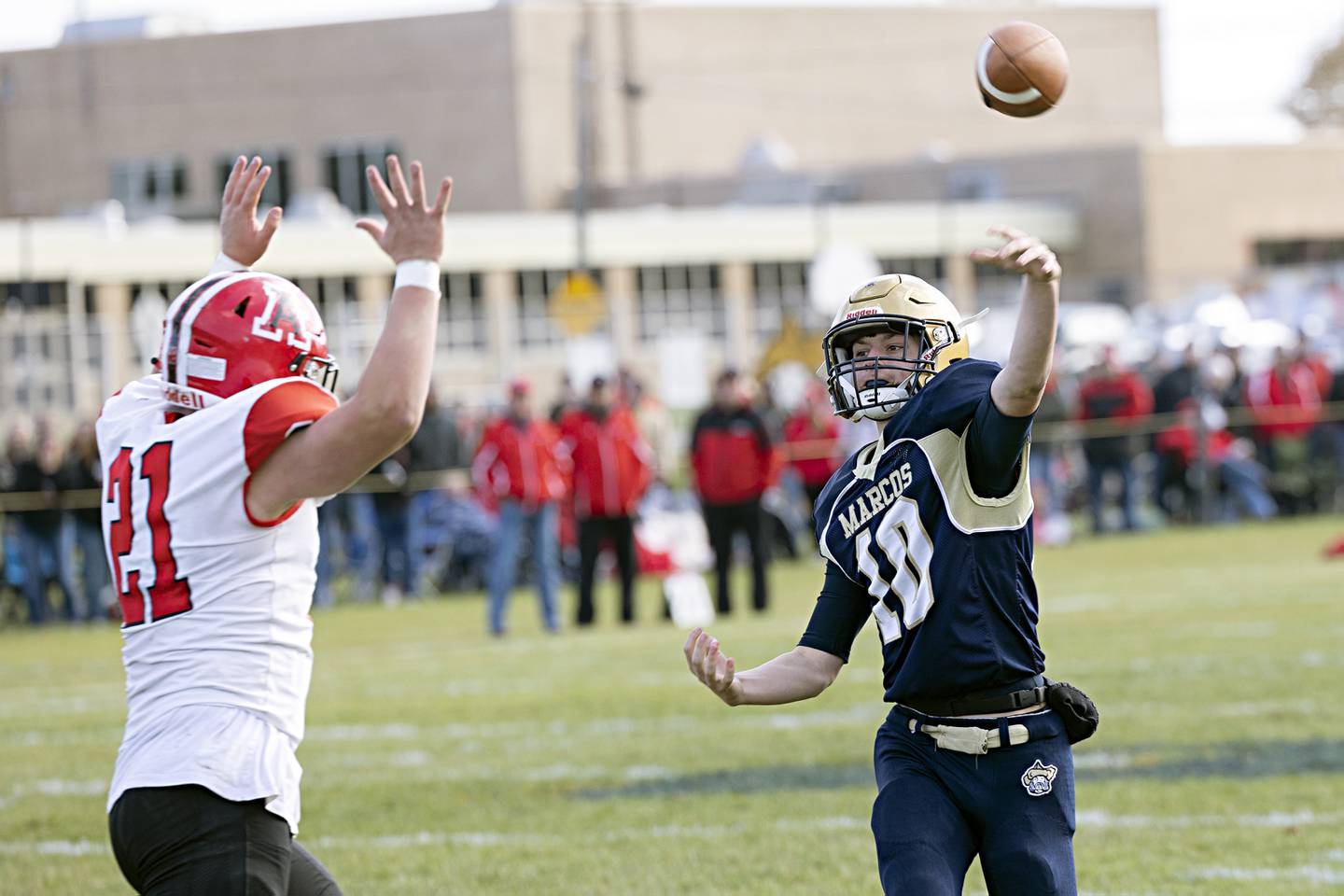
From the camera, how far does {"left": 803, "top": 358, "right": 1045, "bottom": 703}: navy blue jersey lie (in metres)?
4.14

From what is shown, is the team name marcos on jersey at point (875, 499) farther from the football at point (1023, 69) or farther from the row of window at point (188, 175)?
the row of window at point (188, 175)

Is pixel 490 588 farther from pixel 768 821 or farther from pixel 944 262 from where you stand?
pixel 944 262

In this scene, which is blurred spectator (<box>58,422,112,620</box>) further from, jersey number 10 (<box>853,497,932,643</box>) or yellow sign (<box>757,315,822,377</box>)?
jersey number 10 (<box>853,497,932,643</box>)

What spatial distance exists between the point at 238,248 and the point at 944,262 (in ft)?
153

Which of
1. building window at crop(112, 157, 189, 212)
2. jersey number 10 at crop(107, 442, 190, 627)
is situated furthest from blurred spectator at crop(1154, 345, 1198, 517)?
building window at crop(112, 157, 189, 212)

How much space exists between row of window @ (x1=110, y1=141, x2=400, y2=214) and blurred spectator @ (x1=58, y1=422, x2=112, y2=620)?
124 ft

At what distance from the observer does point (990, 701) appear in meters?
4.16

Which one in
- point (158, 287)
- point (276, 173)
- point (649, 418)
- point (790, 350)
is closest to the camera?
point (649, 418)

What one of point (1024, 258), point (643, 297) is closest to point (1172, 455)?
point (1024, 258)

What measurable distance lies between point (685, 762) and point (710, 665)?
4782 millimetres

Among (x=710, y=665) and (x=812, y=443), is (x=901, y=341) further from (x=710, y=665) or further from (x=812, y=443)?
(x=812, y=443)

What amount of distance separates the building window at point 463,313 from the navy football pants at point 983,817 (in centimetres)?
4062

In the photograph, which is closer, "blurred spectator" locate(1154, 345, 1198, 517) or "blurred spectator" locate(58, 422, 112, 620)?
"blurred spectator" locate(58, 422, 112, 620)

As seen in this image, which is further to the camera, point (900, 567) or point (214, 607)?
point (900, 567)
